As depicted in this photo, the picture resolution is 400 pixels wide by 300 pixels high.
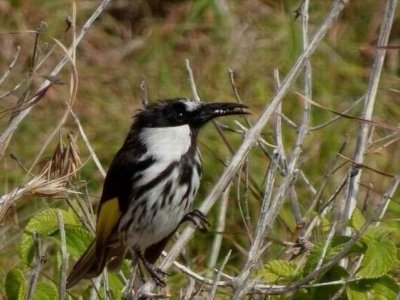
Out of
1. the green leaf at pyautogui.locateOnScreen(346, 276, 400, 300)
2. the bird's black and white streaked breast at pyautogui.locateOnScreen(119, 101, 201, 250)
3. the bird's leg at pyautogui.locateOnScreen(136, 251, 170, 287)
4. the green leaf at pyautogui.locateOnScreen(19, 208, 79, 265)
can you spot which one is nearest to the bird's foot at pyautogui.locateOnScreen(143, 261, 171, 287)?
the bird's leg at pyautogui.locateOnScreen(136, 251, 170, 287)

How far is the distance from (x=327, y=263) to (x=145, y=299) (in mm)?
520

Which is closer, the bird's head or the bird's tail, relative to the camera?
the bird's tail

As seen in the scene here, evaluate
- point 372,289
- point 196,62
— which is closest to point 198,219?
point 372,289

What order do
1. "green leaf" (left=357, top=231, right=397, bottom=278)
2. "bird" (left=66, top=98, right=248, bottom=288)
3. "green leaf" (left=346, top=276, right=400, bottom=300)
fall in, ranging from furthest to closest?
1. "bird" (left=66, top=98, right=248, bottom=288)
2. "green leaf" (left=346, top=276, right=400, bottom=300)
3. "green leaf" (left=357, top=231, right=397, bottom=278)

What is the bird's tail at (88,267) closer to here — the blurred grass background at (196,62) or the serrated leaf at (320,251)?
the serrated leaf at (320,251)

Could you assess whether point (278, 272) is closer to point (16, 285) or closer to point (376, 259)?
point (376, 259)

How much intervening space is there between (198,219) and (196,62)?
3428mm

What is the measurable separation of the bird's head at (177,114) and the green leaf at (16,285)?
894mm

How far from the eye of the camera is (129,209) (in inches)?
181

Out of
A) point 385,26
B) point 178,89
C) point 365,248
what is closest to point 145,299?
point 365,248

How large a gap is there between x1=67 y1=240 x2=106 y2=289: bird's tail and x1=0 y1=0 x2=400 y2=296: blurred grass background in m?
2.08

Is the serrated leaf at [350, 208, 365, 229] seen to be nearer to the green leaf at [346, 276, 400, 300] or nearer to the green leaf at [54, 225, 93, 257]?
the green leaf at [346, 276, 400, 300]

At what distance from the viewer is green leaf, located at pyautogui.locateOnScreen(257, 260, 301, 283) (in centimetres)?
389

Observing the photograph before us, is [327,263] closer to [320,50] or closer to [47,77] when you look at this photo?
[47,77]
